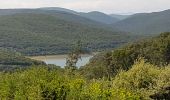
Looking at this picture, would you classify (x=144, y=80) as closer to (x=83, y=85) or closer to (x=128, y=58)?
(x=83, y=85)

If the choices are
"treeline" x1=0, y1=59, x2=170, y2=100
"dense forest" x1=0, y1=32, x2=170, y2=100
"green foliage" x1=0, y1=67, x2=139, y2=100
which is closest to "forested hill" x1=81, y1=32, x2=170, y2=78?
"dense forest" x1=0, y1=32, x2=170, y2=100

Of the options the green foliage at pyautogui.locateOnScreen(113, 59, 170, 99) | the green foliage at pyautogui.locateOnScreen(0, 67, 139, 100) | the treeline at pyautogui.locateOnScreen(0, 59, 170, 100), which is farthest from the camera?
the green foliage at pyautogui.locateOnScreen(113, 59, 170, 99)

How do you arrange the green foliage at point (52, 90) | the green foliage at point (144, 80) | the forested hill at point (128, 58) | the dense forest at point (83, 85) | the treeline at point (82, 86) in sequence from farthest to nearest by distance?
the forested hill at point (128, 58) → the green foliage at point (144, 80) → the dense forest at point (83, 85) → the treeline at point (82, 86) → the green foliage at point (52, 90)

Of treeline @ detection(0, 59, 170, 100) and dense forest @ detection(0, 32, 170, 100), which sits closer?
treeline @ detection(0, 59, 170, 100)

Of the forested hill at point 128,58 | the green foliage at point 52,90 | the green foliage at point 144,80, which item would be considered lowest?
the forested hill at point 128,58

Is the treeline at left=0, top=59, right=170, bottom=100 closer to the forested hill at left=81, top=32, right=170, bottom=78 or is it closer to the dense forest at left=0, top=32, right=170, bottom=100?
the dense forest at left=0, top=32, right=170, bottom=100

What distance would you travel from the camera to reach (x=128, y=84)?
46.1 meters

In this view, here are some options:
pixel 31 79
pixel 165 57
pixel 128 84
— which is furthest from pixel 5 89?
pixel 165 57

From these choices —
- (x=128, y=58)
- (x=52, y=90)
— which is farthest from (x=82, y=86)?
(x=128, y=58)

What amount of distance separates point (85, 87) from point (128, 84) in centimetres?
988

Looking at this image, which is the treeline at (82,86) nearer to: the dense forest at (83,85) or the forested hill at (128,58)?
the dense forest at (83,85)

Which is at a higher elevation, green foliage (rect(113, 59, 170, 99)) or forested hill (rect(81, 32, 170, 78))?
green foliage (rect(113, 59, 170, 99))

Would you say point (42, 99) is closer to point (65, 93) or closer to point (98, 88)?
point (65, 93)

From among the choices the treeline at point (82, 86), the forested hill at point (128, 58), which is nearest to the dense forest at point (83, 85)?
the treeline at point (82, 86)
